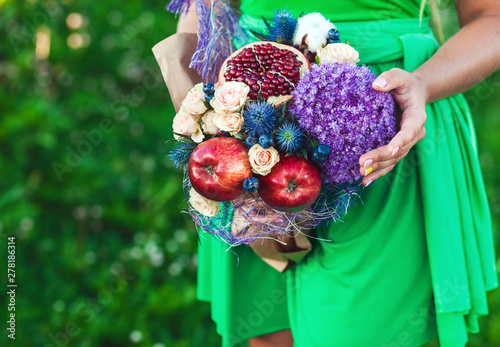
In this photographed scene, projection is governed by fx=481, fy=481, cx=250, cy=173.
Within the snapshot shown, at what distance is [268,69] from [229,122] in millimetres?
171

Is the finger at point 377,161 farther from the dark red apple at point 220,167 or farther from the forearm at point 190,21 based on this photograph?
the forearm at point 190,21

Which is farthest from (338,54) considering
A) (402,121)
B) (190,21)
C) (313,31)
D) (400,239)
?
(190,21)

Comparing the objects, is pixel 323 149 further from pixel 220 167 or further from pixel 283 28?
pixel 283 28

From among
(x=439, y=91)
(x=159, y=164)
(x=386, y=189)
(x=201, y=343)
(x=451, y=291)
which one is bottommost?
(x=201, y=343)

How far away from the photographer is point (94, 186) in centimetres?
318

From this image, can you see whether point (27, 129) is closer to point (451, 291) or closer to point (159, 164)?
point (159, 164)

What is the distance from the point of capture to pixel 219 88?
1.09m

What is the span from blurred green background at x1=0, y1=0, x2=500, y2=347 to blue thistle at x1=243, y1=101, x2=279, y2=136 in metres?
1.76

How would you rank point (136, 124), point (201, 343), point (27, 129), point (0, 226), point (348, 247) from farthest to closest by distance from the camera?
point (136, 124) → point (27, 129) → point (0, 226) → point (201, 343) → point (348, 247)

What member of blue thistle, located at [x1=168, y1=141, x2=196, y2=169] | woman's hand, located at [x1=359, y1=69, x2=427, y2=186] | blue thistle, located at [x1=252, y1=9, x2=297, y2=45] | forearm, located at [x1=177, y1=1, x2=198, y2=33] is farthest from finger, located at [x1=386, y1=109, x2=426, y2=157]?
forearm, located at [x1=177, y1=1, x2=198, y2=33]

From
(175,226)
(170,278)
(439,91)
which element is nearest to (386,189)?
(439,91)

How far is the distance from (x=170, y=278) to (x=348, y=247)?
178 centimetres

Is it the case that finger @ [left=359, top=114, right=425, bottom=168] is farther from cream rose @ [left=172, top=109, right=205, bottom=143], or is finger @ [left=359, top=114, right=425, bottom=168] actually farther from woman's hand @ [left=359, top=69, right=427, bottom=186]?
cream rose @ [left=172, top=109, right=205, bottom=143]

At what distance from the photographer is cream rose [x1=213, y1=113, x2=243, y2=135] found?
107 cm
